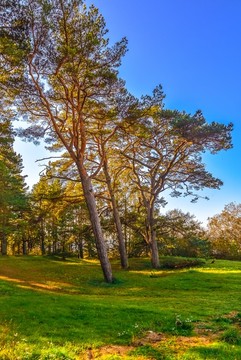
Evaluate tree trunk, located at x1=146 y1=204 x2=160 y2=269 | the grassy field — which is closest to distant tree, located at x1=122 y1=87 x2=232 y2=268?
tree trunk, located at x1=146 y1=204 x2=160 y2=269

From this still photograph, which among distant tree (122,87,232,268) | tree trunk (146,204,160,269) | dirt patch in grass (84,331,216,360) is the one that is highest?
distant tree (122,87,232,268)

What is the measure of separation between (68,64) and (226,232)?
48.0 meters

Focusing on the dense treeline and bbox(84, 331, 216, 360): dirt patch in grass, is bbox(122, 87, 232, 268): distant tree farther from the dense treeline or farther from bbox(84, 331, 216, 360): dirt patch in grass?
bbox(84, 331, 216, 360): dirt patch in grass

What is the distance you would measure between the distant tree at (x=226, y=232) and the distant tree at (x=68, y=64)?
38.9 m

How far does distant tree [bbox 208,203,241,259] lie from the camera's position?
2125 inches

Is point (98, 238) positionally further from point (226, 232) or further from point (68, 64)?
point (226, 232)

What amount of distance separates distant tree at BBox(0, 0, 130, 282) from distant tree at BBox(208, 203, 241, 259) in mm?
38915

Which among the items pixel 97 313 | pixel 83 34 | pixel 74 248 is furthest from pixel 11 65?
pixel 74 248

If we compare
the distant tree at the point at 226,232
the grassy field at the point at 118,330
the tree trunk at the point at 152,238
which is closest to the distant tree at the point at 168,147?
the tree trunk at the point at 152,238

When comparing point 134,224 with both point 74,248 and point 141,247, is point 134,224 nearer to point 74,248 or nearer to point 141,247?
point 141,247

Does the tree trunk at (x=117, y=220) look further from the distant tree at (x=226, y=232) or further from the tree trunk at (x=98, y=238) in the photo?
the distant tree at (x=226, y=232)

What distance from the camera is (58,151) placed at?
2797cm

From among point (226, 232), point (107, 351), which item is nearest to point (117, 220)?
point (107, 351)

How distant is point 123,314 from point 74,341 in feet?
10.0
